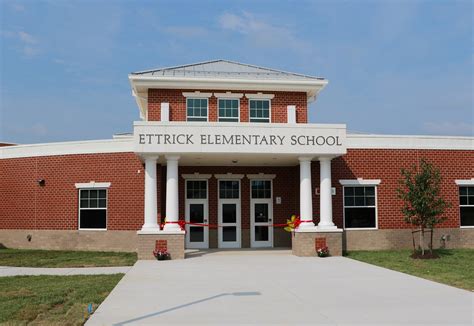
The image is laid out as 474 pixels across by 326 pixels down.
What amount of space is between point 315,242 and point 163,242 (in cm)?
560

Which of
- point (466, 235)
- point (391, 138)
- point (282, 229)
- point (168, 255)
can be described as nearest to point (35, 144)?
point (168, 255)

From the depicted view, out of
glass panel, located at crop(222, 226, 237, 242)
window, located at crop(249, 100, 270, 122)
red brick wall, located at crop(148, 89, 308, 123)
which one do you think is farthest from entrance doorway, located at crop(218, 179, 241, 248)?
red brick wall, located at crop(148, 89, 308, 123)

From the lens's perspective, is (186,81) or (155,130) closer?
(155,130)

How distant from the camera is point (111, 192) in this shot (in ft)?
72.7

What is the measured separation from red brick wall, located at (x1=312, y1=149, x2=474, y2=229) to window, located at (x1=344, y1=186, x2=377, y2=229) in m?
0.25

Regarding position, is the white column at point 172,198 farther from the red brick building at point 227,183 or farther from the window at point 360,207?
the window at point 360,207

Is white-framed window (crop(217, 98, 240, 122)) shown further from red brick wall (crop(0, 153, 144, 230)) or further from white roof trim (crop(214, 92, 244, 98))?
red brick wall (crop(0, 153, 144, 230))

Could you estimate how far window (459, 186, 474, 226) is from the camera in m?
22.5

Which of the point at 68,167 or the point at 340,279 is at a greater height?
the point at 68,167

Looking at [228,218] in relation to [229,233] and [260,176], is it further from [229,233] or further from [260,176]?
[260,176]

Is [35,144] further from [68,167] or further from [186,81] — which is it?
[186,81]

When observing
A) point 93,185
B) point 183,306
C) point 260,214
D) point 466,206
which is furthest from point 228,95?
point 183,306

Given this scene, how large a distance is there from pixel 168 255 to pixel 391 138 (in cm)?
1060

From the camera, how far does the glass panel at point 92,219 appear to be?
22.2 meters
